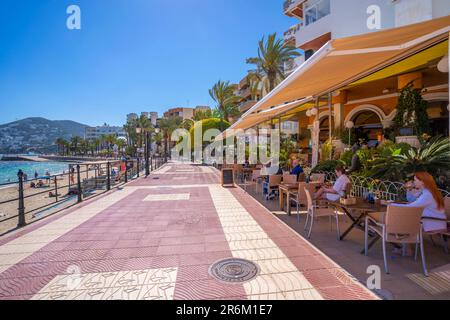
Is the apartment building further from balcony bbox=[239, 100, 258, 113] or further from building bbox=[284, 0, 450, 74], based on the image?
balcony bbox=[239, 100, 258, 113]

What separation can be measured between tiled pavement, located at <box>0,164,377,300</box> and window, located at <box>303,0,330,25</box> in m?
14.9

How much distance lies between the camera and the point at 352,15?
1302cm

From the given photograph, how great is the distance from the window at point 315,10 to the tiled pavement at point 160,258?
14.9 metres

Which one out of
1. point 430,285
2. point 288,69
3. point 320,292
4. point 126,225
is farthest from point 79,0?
point 288,69

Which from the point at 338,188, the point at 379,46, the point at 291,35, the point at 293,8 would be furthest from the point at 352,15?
the point at 338,188

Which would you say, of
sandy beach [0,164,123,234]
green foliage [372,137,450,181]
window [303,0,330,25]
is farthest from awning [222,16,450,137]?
window [303,0,330,25]

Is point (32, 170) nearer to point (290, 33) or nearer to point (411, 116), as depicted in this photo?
point (290, 33)

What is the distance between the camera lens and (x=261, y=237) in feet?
14.8

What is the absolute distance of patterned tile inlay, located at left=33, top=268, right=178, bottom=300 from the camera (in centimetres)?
266

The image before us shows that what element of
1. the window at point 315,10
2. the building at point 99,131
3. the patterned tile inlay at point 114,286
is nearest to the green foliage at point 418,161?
the patterned tile inlay at point 114,286

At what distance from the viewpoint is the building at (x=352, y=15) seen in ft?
29.6

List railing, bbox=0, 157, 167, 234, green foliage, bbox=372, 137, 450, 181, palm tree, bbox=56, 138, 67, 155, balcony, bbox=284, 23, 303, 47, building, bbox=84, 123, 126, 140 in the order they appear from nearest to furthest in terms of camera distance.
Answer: green foliage, bbox=372, 137, 450, 181
railing, bbox=0, 157, 167, 234
balcony, bbox=284, 23, 303, 47
palm tree, bbox=56, 138, 67, 155
building, bbox=84, 123, 126, 140

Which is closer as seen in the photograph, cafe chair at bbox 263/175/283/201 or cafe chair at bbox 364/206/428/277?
cafe chair at bbox 364/206/428/277
